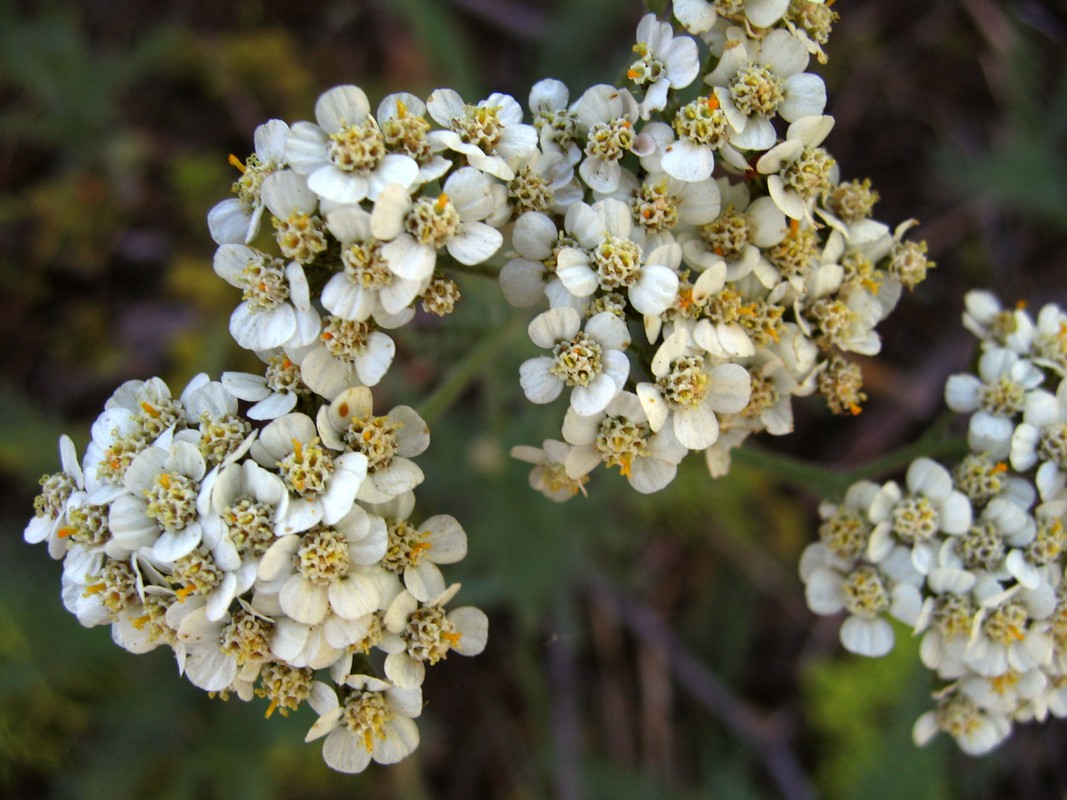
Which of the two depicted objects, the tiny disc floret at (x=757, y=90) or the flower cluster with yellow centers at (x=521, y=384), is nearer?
the flower cluster with yellow centers at (x=521, y=384)

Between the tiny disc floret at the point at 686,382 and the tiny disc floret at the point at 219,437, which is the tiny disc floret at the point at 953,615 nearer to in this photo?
the tiny disc floret at the point at 686,382

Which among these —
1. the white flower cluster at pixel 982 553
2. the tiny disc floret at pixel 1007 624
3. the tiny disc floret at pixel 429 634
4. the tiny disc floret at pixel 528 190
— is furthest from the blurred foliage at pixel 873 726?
the tiny disc floret at pixel 528 190

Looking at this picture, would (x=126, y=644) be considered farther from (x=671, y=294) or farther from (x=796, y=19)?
(x=796, y=19)

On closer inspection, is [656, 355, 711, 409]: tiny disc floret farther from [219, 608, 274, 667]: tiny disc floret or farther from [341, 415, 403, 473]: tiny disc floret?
[219, 608, 274, 667]: tiny disc floret

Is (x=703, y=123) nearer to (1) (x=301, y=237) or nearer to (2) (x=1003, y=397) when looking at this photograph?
(1) (x=301, y=237)

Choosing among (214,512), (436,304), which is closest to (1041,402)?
(436,304)

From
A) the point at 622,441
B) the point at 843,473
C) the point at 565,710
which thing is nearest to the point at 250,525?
the point at 622,441
